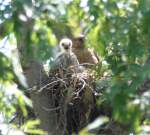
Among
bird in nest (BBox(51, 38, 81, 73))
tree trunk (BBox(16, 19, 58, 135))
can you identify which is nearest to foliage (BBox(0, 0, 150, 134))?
tree trunk (BBox(16, 19, 58, 135))

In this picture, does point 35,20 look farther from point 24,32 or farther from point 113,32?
point 113,32

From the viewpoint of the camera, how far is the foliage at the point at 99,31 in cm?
300

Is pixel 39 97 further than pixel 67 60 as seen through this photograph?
No

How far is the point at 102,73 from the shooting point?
20.4ft

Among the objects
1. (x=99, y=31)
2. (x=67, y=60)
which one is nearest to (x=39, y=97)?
(x=67, y=60)

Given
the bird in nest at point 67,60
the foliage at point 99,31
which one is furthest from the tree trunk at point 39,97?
the foliage at point 99,31

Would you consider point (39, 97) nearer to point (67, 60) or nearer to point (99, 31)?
point (67, 60)

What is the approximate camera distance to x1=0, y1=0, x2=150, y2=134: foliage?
9.84ft

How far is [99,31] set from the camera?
3.55 m

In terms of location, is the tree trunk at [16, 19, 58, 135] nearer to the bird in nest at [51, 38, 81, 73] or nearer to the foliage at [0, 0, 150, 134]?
the bird in nest at [51, 38, 81, 73]

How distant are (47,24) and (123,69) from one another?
65 centimetres

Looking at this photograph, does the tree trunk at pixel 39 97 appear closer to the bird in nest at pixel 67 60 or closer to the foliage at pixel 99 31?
the bird in nest at pixel 67 60

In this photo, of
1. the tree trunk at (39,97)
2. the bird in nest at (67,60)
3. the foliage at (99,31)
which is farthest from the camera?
the bird in nest at (67,60)

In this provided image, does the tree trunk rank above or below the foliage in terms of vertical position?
below
